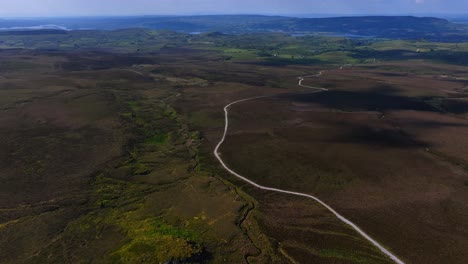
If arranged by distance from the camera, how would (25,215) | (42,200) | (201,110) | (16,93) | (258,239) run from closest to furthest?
(258,239) < (25,215) < (42,200) < (201,110) < (16,93)

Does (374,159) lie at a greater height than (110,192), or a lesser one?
greater

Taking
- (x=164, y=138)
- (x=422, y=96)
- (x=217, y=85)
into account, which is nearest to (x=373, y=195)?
(x=164, y=138)

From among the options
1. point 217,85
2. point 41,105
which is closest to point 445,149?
point 217,85

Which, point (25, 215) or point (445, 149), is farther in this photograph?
point (445, 149)

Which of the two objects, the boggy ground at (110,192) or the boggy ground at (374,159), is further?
the boggy ground at (374,159)

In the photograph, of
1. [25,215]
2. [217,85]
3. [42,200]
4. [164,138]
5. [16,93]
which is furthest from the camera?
[217,85]

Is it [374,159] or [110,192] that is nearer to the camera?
[110,192]

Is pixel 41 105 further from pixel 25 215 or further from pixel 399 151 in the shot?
pixel 399 151
